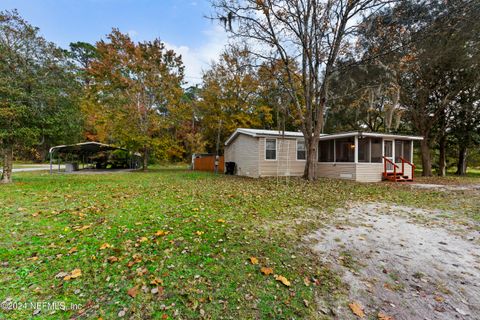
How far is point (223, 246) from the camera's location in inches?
130

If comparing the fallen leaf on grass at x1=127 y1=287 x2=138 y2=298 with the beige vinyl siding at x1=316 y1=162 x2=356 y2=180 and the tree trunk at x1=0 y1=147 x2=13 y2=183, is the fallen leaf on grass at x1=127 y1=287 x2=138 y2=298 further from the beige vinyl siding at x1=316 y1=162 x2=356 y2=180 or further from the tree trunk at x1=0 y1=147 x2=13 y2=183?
the beige vinyl siding at x1=316 y1=162 x2=356 y2=180

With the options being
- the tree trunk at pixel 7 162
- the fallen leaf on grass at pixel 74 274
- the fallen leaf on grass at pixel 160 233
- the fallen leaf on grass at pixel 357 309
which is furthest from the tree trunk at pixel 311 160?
the tree trunk at pixel 7 162

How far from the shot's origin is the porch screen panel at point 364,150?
12266 mm

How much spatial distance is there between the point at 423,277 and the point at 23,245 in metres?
5.32

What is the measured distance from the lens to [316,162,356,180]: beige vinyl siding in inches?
475

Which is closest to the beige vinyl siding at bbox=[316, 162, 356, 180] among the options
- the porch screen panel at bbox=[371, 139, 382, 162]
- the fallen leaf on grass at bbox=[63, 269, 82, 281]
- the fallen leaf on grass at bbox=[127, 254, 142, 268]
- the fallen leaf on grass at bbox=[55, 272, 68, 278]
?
the porch screen panel at bbox=[371, 139, 382, 162]

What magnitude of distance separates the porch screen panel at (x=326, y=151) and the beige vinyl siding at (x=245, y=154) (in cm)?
437

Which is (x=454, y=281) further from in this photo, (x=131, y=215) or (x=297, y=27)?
(x=297, y=27)

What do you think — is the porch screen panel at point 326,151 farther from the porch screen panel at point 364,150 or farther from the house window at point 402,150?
the house window at point 402,150

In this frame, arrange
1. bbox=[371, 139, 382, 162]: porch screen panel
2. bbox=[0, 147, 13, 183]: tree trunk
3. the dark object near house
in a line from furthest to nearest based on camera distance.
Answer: the dark object near house, bbox=[371, 139, 382, 162]: porch screen panel, bbox=[0, 147, 13, 183]: tree trunk

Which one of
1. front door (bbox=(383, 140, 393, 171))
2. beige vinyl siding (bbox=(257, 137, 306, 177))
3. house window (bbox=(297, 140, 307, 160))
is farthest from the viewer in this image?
house window (bbox=(297, 140, 307, 160))

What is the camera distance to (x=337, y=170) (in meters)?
12.9

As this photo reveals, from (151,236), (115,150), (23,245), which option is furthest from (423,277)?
(115,150)

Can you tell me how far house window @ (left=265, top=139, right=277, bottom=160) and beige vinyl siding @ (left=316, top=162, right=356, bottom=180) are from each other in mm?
3022
